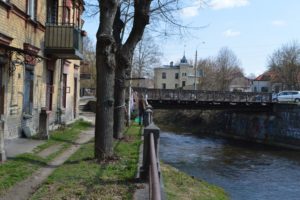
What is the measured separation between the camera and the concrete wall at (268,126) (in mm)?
41372

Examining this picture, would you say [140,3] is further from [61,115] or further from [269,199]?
[61,115]

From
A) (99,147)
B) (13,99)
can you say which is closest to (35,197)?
(99,147)

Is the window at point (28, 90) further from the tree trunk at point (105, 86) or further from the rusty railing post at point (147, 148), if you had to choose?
the rusty railing post at point (147, 148)

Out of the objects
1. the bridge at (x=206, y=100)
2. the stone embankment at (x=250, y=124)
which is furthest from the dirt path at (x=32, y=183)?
the stone embankment at (x=250, y=124)

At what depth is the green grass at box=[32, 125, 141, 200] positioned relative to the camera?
7.48 meters

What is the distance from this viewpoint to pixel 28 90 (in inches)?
647

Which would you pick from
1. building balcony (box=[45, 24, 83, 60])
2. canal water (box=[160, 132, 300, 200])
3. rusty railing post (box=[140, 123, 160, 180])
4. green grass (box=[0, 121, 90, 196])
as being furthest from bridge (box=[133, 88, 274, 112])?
rusty railing post (box=[140, 123, 160, 180])

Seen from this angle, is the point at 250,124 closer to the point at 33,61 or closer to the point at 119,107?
the point at 119,107

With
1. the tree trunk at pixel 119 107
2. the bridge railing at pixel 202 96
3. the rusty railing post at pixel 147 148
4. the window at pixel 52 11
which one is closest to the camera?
the rusty railing post at pixel 147 148

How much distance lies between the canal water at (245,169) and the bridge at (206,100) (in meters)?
7.88

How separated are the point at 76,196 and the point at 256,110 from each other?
4218 cm

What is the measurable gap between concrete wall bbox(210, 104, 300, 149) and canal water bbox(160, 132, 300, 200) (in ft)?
16.9

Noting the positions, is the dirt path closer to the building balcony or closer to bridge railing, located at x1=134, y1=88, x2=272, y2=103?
the building balcony

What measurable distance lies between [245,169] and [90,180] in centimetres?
1721
